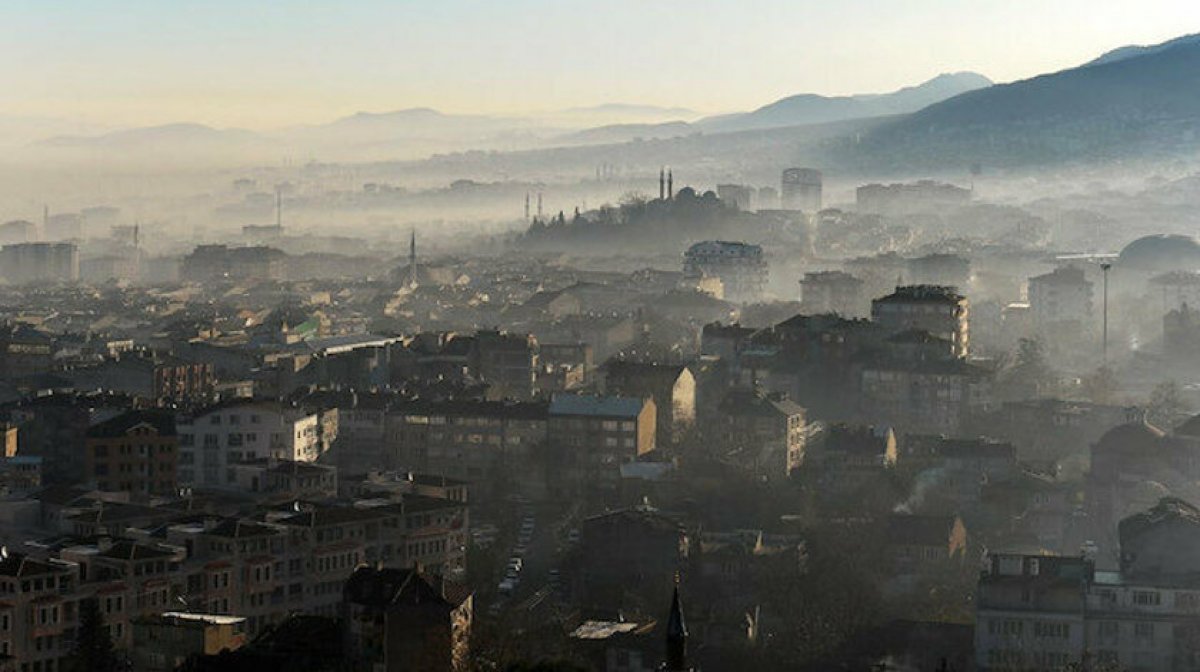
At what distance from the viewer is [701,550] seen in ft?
62.8

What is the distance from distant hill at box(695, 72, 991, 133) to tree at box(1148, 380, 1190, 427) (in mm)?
132242

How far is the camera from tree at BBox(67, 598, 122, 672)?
49.0 feet

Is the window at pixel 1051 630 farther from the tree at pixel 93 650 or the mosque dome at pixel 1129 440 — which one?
the tree at pixel 93 650

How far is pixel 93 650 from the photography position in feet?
49.3

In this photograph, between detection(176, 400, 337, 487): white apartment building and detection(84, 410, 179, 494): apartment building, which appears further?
detection(176, 400, 337, 487): white apartment building

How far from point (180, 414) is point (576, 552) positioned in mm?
5826

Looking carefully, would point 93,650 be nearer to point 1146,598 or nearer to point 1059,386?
point 1146,598

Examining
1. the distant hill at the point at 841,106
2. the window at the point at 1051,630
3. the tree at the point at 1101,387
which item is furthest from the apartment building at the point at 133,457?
the distant hill at the point at 841,106

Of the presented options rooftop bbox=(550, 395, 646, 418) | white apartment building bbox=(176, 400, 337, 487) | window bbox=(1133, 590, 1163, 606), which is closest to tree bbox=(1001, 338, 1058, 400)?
rooftop bbox=(550, 395, 646, 418)

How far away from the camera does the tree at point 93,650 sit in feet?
49.0

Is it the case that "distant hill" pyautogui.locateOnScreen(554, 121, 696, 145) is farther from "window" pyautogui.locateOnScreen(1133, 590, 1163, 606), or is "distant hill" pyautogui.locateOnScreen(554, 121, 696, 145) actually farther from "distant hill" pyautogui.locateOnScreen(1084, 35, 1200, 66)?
"window" pyautogui.locateOnScreen(1133, 590, 1163, 606)

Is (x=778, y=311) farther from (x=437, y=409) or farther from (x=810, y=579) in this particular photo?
(x=810, y=579)

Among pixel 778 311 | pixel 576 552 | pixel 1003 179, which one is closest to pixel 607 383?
pixel 576 552

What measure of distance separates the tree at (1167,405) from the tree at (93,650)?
1456cm
